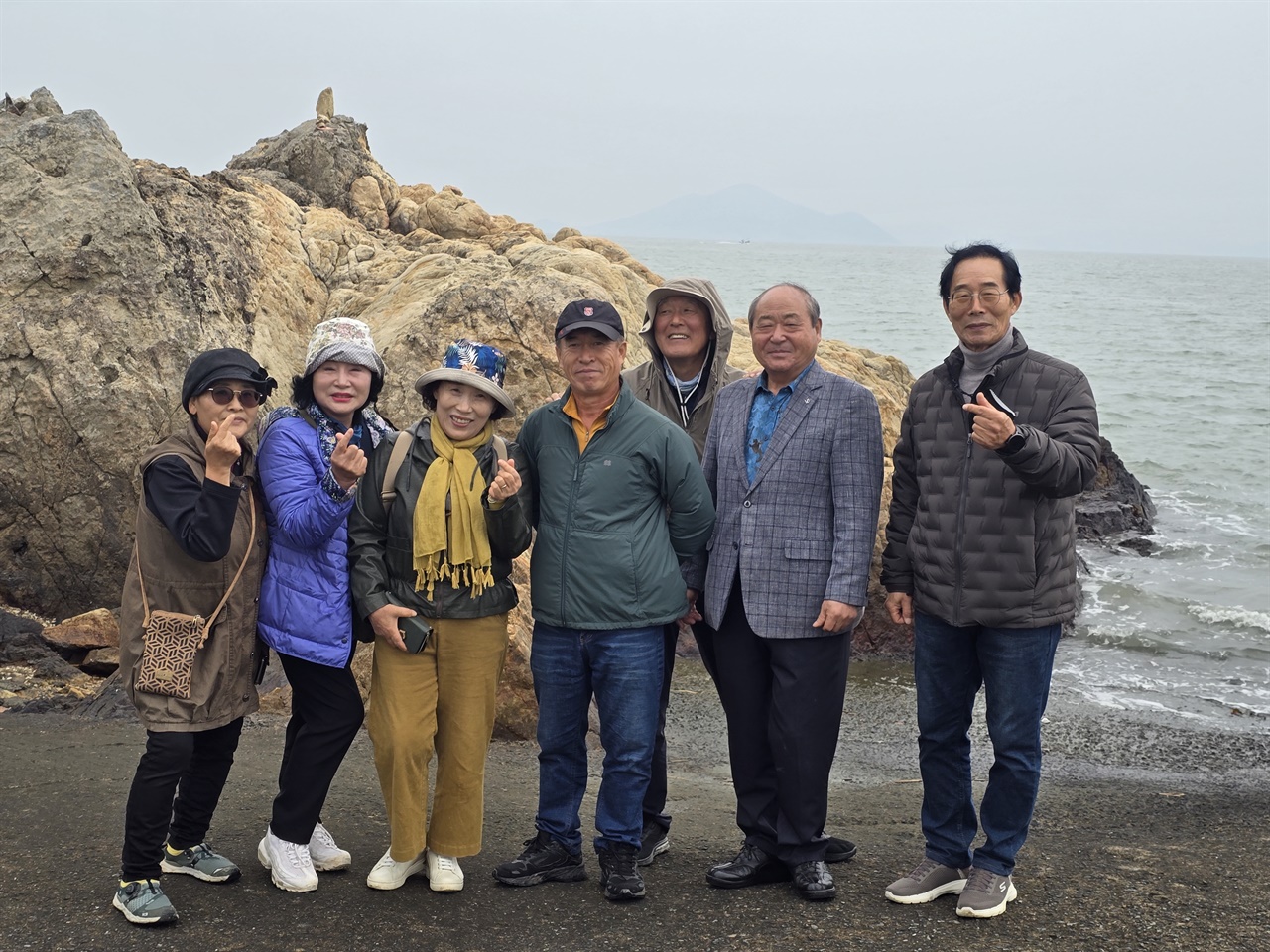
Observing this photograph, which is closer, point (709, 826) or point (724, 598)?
point (724, 598)

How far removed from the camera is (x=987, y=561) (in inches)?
158

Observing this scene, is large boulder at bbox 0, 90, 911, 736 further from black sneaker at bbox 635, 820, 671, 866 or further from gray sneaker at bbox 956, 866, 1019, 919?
gray sneaker at bbox 956, 866, 1019, 919

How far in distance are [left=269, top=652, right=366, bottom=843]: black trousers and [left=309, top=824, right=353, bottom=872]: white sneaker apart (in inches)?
7.6

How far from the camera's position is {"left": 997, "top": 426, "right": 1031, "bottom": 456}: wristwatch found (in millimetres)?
3736

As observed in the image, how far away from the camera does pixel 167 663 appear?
3834mm

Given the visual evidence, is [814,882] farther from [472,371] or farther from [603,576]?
[472,371]

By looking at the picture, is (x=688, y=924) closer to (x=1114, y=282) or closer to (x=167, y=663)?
(x=167, y=663)

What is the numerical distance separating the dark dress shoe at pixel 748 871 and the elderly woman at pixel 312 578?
4.91 ft

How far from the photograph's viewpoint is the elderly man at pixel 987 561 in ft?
13.1

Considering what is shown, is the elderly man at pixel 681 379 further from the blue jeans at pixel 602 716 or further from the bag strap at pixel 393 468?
the bag strap at pixel 393 468

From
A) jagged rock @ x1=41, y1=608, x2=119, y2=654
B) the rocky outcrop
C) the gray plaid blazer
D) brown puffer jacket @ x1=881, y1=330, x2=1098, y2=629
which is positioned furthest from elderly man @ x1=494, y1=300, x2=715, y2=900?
jagged rock @ x1=41, y1=608, x2=119, y2=654

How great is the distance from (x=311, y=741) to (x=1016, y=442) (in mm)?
2671

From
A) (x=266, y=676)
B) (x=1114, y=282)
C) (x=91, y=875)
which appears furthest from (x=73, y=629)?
(x=1114, y=282)

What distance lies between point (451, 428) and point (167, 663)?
4.10 ft
